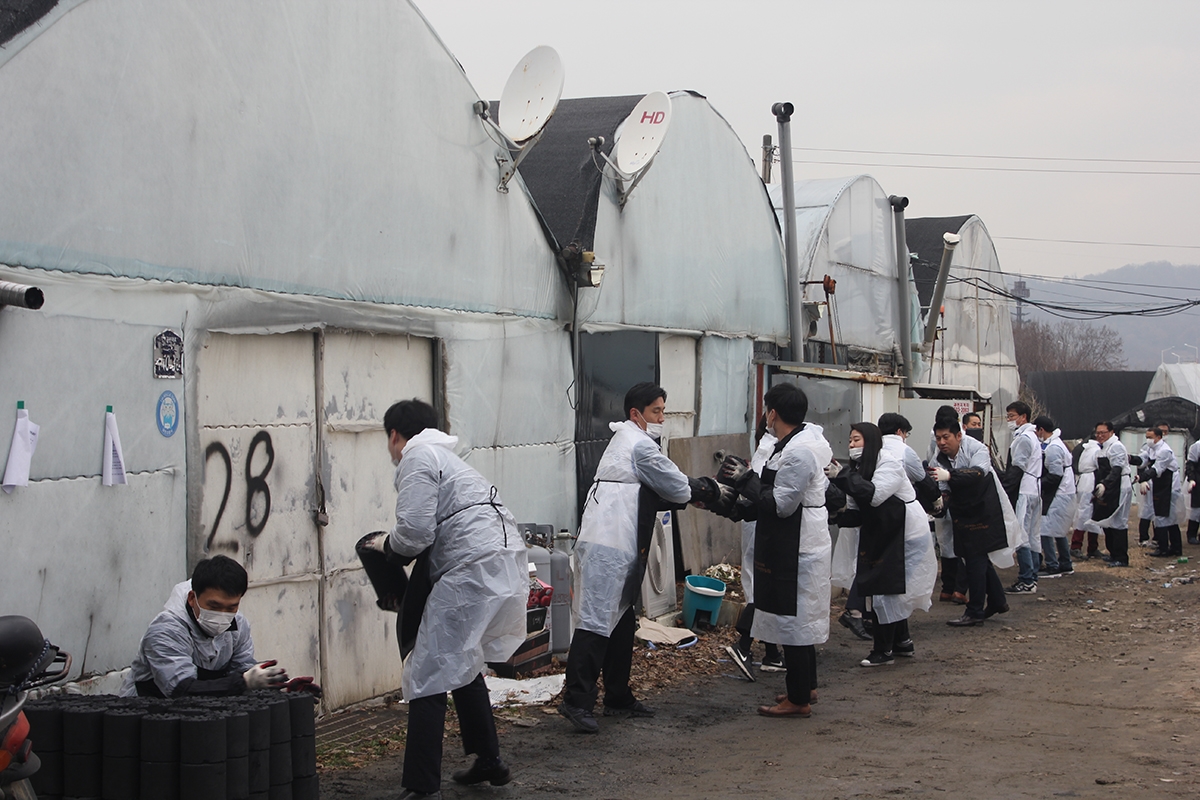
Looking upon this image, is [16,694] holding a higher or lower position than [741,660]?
higher

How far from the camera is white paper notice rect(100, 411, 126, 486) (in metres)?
5.18

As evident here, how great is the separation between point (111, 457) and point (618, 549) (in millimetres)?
2902

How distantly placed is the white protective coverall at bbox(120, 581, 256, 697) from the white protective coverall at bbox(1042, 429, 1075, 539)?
11.4 meters

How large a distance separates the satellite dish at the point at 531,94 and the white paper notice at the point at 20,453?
4.46 metres

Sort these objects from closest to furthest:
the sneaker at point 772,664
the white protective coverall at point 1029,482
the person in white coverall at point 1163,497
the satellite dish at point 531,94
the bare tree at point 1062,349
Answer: the satellite dish at point 531,94, the sneaker at point 772,664, the white protective coverall at point 1029,482, the person in white coverall at point 1163,497, the bare tree at point 1062,349

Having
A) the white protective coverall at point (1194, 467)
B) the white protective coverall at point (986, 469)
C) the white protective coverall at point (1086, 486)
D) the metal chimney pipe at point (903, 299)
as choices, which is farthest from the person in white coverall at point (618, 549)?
the white protective coverall at point (1194, 467)

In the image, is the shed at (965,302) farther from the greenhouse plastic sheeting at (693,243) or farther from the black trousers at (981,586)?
the black trousers at (981,586)

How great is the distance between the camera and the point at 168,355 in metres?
5.58

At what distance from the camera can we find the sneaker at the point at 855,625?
9.87 metres

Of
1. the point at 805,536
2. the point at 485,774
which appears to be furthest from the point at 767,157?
the point at 485,774

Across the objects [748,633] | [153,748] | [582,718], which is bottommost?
[582,718]

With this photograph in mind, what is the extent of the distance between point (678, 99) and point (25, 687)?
8786 mm

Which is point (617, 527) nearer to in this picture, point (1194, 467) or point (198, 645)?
point (198, 645)

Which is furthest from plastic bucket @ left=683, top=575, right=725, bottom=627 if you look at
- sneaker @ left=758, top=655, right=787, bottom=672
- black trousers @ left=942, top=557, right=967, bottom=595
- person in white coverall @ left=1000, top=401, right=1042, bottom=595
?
person in white coverall @ left=1000, top=401, right=1042, bottom=595
